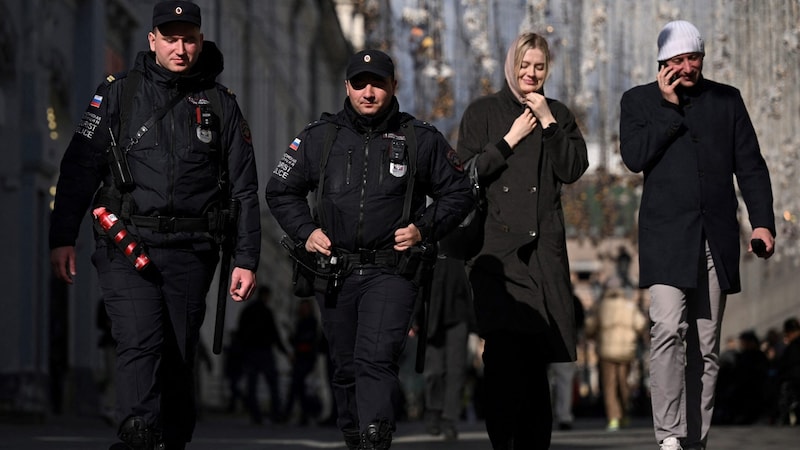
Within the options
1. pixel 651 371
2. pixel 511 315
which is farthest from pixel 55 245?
pixel 651 371

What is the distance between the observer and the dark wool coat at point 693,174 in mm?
9188

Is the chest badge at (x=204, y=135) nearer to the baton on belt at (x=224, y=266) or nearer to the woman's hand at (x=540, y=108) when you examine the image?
the baton on belt at (x=224, y=266)

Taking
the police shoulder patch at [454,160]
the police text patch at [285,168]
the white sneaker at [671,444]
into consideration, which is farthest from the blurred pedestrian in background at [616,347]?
the police text patch at [285,168]

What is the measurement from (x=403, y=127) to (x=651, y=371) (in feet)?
5.69

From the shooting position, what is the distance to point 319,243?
26.9 ft

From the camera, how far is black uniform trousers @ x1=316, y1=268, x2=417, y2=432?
8.12 meters

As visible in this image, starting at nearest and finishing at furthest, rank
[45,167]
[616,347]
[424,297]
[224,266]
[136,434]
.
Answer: [136,434] < [224,266] < [424,297] < [616,347] < [45,167]

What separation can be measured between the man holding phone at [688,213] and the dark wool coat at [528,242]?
40cm

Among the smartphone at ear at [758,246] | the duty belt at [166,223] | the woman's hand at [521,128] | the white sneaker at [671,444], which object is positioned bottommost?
the white sneaker at [671,444]

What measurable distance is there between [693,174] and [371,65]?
1.88 meters

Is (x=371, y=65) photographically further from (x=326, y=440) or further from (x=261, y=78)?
(x=261, y=78)

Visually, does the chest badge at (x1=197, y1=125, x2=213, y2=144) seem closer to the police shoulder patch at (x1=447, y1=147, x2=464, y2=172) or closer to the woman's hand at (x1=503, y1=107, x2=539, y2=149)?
A: the police shoulder patch at (x1=447, y1=147, x2=464, y2=172)

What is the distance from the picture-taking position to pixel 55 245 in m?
7.92

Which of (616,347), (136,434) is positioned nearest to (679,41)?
(136,434)
